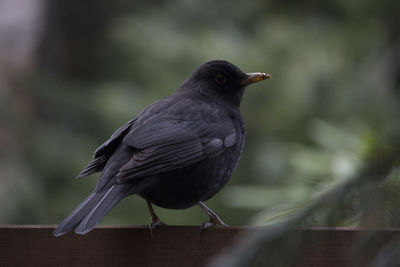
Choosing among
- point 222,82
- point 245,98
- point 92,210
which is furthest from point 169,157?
point 245,98

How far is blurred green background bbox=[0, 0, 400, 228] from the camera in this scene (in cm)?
369

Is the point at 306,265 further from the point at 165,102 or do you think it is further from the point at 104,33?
the point at 104,33

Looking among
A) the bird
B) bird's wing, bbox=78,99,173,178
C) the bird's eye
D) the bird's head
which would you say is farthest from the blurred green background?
bird's wing, bbox=78,99,173,178

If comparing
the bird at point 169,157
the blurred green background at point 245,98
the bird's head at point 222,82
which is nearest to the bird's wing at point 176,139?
the bird at point 169,157

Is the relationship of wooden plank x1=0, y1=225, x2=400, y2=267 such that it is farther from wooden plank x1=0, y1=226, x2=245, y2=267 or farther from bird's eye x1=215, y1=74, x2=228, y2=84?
bird's eye x1=215, y1=74, x2=228, y2=84

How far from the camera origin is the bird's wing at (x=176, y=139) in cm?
252

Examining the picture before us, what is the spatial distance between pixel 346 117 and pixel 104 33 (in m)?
6.61

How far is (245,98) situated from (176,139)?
8.12ft

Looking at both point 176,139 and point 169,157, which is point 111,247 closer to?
point 169,157

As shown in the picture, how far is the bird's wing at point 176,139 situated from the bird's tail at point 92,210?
0.06 meters

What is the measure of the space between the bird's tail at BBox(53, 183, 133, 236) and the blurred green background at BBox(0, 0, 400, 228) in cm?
74

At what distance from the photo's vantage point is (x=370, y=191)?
115 centimetres

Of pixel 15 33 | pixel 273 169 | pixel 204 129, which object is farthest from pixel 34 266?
pixel 15 33

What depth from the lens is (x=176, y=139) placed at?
272 centimetres
